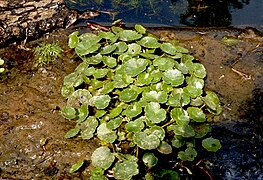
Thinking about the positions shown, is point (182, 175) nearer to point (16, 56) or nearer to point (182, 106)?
point (182, 106)

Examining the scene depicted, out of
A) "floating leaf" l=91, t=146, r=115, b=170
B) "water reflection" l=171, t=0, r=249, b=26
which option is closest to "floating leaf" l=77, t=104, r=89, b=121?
"floating leaf" l=91, t=146, r=115, b=170

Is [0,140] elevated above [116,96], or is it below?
below

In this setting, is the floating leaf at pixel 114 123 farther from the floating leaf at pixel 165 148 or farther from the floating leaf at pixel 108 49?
the floating leaf at pixel 108 49

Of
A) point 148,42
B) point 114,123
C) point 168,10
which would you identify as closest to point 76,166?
point 114,123

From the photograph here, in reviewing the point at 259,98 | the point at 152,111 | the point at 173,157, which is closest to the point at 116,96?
the point at 152,111

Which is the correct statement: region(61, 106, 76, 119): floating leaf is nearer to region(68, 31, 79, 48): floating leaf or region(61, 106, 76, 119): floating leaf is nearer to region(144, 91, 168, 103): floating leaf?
region(144, 91, 168, 103): floating leaf

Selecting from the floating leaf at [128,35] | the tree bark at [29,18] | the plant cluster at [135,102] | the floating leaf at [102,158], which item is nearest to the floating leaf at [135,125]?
the plant cluster at [135,102]

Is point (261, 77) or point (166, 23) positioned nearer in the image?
point (261, 77)
